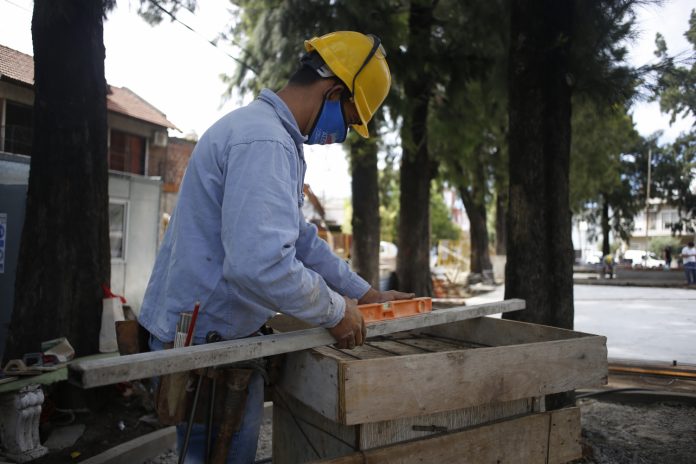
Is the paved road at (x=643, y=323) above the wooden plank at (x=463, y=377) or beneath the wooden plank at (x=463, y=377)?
beneath

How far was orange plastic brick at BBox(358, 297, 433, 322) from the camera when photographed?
226 centimetres

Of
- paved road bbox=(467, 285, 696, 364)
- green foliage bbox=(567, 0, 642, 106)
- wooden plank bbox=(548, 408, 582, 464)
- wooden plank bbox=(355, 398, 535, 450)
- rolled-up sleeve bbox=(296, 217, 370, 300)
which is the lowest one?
paved road bbox=(467, 285, 696, 364)

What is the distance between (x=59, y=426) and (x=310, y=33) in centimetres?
634

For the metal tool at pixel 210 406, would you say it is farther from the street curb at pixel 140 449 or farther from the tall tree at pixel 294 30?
the tall tree at pixel 294 30

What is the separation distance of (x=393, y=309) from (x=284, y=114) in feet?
3.07

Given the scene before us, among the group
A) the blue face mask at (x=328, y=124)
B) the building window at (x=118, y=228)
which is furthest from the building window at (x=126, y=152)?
the blue face mask at (x=328, y=124)

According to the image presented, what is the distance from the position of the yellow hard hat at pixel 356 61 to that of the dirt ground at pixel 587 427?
2.80 metres

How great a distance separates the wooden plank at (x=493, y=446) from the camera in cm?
196

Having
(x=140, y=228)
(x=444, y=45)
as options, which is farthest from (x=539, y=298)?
(x=140, y=228)

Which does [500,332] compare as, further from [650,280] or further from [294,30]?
[650,280]

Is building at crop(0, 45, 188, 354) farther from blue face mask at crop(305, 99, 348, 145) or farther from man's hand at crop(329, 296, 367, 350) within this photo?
man's hand at crop(329, 296, 367, 350)

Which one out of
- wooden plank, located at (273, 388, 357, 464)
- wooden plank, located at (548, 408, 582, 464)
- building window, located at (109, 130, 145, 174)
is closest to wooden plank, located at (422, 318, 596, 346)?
wooden plank, located at (548, 408, 582, 464)

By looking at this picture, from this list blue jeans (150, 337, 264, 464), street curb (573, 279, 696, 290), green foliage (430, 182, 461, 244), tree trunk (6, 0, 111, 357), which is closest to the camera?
blue jeans (150, 337, 264, 464)

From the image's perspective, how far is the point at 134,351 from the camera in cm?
215
